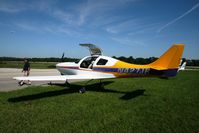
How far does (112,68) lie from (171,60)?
10.7ft

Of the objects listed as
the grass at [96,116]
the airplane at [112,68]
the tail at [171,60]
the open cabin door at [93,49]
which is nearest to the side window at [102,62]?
the airplane at [112,68]

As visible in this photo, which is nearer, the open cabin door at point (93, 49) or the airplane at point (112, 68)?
the airplane at point (112, 68)

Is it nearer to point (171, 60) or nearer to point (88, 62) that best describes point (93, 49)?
point (88, 62)

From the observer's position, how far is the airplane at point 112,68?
8.35 m

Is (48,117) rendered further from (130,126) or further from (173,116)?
(173,116)

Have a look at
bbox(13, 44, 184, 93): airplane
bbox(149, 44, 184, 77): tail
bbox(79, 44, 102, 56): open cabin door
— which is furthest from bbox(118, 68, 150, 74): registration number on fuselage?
bbox(79, 44, 102, 56): open cabin door

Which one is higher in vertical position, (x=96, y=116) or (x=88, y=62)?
(x=88, y=62)

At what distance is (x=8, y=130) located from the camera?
4469 millimetres

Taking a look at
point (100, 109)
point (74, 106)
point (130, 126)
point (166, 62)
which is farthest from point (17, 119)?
point (166, 62)

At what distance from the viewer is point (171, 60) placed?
8.36 meters

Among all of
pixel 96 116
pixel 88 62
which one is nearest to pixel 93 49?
pixel 88 62

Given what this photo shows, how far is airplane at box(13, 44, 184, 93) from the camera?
8.35m

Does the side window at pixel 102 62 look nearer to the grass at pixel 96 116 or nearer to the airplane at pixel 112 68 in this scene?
the airplane at pixel 112 68

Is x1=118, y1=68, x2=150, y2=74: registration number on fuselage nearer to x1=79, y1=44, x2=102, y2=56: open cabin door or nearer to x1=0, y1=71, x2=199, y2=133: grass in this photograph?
x1=0, y1=71, x2=199, y2=133: grass
